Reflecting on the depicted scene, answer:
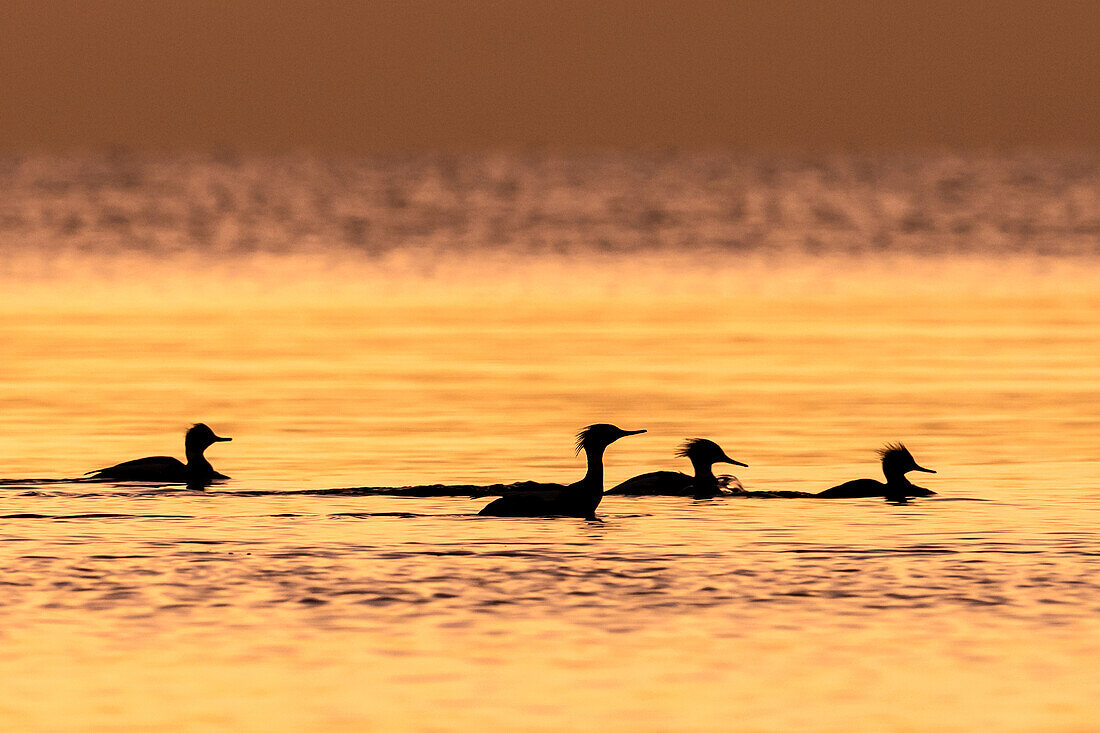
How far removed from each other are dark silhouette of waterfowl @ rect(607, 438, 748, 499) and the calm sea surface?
0.56 m

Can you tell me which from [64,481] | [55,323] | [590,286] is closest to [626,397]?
[64,481]

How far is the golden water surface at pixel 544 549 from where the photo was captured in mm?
14422

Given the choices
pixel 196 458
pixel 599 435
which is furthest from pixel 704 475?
pixel 196 458

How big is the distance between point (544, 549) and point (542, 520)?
2065 millimetres

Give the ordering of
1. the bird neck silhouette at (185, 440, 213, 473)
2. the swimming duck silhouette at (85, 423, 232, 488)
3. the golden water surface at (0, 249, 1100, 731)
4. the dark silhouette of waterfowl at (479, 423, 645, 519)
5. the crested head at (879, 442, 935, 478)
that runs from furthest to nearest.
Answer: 1. the bird neck silhouette at (185, 440, 213, 473)
2. the swimming duck silhouette at (85, 423, 232, 488)
3. the crested head at (879, 442, 935, 478)
4. the dark silhouette of waterfowl at (479, 423, 645, 519)
5. the golden water surface at (0, 249, 1100, 731)

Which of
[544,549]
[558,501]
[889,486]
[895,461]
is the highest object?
[895,461]

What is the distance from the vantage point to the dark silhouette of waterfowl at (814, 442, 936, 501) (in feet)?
77.3

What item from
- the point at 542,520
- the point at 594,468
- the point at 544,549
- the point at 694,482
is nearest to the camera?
the point at 544,549

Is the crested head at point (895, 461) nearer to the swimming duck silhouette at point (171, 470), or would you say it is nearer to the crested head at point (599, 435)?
the crested head at point (599, 435)

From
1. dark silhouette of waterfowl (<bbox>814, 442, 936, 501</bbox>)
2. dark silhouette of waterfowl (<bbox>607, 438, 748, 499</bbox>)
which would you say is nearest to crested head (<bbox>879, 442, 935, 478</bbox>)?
dark silhouette of waterfowl (<bbox>814, 442, 936, 501</bbox>)

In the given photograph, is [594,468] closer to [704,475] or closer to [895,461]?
[704,475]

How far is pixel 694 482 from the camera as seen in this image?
24.2 metres

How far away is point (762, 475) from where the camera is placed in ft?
85.5

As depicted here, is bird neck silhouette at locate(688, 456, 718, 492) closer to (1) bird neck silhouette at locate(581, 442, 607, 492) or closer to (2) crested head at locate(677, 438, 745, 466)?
(2) crested head at locate(677, 438, 745, 466)
